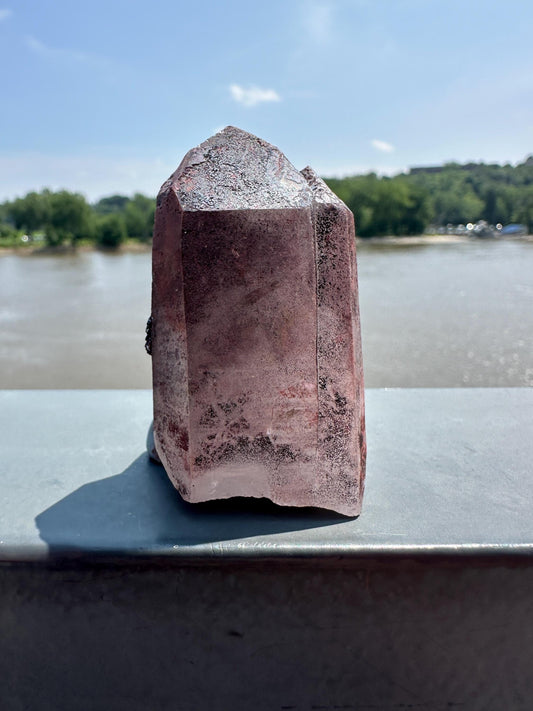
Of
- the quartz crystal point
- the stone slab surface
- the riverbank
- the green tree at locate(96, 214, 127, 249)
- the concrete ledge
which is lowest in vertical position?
the concrete ledge

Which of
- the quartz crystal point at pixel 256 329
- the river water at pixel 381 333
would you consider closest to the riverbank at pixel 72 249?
the river water at pixel 381 333

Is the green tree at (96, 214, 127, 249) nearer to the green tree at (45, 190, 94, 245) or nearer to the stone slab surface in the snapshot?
the green tree at (45, 190, 94, 245)

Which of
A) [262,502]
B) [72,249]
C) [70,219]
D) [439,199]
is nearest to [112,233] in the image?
[72,249]

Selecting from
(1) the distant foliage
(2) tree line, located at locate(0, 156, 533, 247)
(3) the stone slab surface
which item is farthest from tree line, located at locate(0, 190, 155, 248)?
(3) the stone slab surface

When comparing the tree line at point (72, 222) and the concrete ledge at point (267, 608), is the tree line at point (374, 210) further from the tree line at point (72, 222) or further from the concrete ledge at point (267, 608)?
the concrete ledge at point (267, 608)

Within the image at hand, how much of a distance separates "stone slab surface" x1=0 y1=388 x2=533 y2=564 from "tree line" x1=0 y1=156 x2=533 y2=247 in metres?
38.4

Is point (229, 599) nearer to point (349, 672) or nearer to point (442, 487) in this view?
point (349, 672)

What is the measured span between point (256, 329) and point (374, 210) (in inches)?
2025

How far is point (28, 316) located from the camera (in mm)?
10734

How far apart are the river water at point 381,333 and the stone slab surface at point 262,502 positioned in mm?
3753

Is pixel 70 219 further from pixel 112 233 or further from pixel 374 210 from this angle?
pixel 374 210

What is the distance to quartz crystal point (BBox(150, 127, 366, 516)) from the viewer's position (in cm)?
144

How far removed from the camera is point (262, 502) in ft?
5.35

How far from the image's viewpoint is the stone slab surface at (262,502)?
55.6 inches
